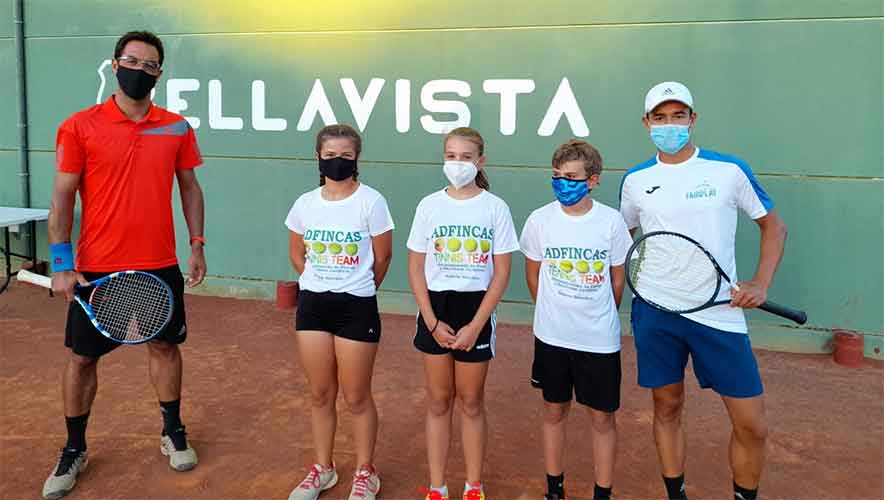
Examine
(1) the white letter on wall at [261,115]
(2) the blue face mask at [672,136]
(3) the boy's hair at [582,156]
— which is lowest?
(3) the boy's hair at [582,156]

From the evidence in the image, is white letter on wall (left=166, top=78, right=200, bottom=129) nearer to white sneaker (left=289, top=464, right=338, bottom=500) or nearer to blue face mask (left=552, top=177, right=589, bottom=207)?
white sneaker (left=289, top=464, right=338, bottom=500)

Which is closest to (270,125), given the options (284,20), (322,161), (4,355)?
(284,20)

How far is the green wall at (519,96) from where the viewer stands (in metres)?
5.70

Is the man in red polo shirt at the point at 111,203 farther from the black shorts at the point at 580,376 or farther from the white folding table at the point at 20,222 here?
the white folding table at the point at 20,222

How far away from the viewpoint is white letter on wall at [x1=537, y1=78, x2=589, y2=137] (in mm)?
6234

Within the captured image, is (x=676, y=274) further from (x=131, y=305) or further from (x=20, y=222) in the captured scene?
(x=20, y=222)

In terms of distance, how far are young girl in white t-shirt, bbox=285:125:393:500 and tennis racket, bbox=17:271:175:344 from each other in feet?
2.64

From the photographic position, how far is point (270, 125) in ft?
23.2

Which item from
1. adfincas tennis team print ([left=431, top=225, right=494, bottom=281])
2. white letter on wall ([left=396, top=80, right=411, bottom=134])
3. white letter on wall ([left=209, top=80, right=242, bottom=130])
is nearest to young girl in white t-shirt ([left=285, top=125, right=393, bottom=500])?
adfincas tennis team print ([left=431, top=225, right=494, bottom=281])

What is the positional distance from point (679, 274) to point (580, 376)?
64 centimetres

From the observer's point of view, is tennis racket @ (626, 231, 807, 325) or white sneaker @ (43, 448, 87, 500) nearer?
tennis racket @ (626, 231, 807, 325)

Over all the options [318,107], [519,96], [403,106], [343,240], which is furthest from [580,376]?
[318,107]

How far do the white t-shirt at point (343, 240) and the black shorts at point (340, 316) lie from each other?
0.03m

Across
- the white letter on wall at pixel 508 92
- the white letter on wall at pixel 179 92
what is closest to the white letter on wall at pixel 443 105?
the white letter on wall at pixel 508 92
